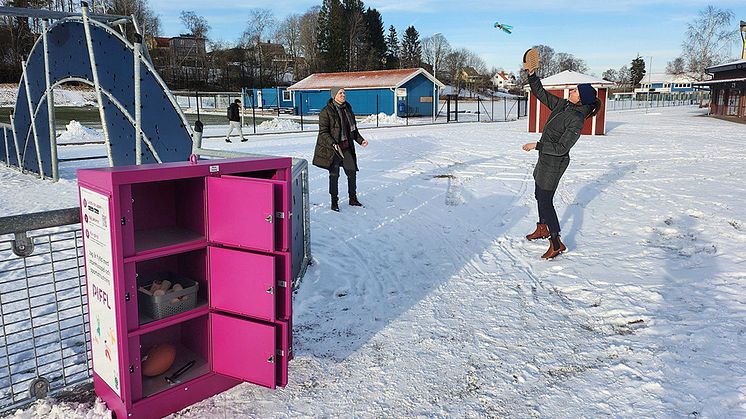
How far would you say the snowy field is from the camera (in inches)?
138

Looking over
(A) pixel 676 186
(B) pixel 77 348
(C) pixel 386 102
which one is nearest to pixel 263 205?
(B) pixel 77 348

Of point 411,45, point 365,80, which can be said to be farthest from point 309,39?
point 365,80

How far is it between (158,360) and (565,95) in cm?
2176

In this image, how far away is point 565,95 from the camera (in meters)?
22.6

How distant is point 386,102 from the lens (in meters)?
41.0

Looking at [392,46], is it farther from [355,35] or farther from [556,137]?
[556,137]

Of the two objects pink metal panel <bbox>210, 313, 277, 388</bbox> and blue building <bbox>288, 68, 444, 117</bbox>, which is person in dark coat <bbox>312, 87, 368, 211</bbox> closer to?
pink metal panel <bbox>210, 313, 277, 388</bbox>

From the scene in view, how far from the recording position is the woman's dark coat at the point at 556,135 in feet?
19.8

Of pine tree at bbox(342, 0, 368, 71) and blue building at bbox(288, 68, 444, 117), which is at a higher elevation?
pine tree at bbox(342, 0, 368, 71)

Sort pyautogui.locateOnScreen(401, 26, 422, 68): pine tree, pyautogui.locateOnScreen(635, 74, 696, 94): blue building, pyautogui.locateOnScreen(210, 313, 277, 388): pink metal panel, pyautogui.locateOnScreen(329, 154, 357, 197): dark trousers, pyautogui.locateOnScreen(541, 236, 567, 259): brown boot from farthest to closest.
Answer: pyautogui.locateOnScreen(635, 74, 696, 94): blue building → pyautogui.locateOnScreen(401, 26, 422, 68): pine tree → pyautogui.locateOnScreen(329, 154, 357, 197): dark trousers → pyautogui.locateOnScreen(541, 236, 567, 259): brown boot → pyautogui.locateOnScreen(210, 313, 277, 388): pink metal panel

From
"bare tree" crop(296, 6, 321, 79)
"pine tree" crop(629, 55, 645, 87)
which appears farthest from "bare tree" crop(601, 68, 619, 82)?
"bare tree" crop(296, 6, 321, 79)

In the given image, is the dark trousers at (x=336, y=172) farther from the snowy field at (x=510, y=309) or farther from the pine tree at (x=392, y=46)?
the pine tree at (x=392, y=46)

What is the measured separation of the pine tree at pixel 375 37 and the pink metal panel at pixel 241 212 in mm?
78002

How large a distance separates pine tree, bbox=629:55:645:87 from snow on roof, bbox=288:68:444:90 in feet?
291
